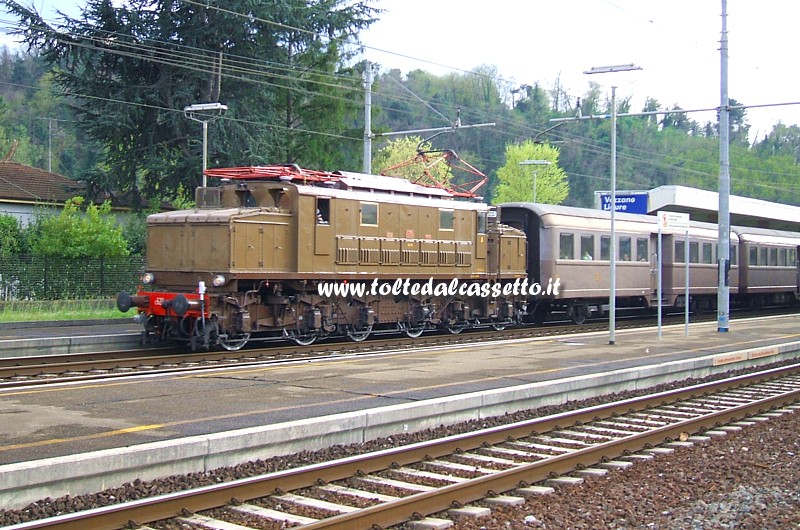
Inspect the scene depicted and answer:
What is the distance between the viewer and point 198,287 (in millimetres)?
18344

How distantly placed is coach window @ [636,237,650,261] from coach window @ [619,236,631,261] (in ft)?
A: 1.92

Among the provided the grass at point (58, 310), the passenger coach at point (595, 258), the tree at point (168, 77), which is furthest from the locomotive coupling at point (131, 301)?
the tree at point (168, 77)

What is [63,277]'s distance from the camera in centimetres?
3388

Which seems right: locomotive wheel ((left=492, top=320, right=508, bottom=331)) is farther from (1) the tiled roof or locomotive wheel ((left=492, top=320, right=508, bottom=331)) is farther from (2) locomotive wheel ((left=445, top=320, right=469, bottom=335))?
(1) the tiled roof

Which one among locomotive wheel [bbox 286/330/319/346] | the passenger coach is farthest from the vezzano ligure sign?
locomotive wheel [bbox 286/330/319/346]

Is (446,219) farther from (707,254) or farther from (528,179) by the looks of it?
(528,179)

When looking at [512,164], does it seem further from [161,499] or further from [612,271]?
[161,499]

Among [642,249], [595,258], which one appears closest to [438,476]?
[595,258]

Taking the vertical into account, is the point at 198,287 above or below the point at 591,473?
above

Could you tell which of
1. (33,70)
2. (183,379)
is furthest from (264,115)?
(33,70)

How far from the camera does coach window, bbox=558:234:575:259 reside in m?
26.6

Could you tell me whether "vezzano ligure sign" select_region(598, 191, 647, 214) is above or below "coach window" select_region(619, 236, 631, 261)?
above

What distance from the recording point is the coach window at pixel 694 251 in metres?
31.9

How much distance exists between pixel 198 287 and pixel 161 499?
11.6 meters
